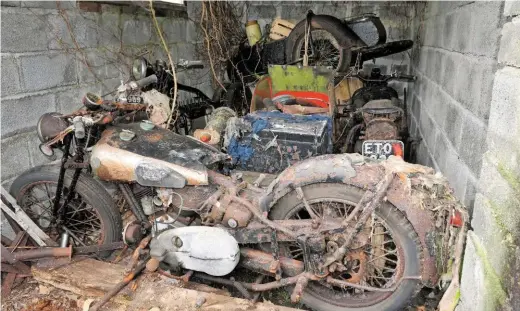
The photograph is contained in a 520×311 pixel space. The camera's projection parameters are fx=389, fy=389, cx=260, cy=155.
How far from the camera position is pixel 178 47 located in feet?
18.4

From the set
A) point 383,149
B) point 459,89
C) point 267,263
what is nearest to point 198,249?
point 267,263

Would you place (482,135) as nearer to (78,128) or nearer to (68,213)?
(78,128)

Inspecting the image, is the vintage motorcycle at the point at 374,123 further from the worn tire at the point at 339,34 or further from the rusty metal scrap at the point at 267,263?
the rusty metal scrap at the point at 267,263

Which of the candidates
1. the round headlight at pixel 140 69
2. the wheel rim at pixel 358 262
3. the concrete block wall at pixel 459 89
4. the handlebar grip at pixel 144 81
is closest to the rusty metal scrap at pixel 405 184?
the wheel rim at pixel 358 262

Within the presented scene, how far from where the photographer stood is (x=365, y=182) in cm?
210

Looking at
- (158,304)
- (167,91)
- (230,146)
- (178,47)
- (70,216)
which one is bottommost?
(158,304)

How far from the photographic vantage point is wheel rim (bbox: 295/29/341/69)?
520 cm

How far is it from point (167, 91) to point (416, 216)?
2922 mm

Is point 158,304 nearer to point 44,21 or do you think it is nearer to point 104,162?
point 104,162

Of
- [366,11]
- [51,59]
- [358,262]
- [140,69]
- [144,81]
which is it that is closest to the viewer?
[358,262]

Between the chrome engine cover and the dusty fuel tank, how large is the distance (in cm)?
30

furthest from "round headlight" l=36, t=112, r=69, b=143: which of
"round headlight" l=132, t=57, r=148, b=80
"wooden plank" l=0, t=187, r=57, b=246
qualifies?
"round headlight" l=132, t=57, r=148, b=80

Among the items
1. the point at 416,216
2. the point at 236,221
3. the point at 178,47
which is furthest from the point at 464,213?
the point at 178,47

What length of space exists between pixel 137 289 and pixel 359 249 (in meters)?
1.36
